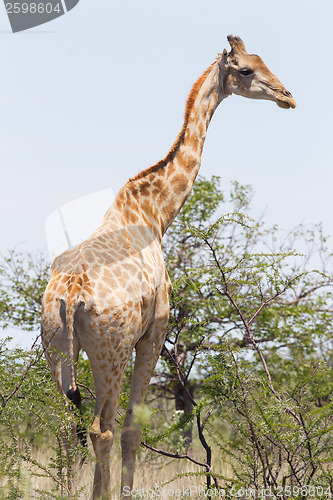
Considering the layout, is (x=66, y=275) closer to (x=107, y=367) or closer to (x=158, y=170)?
(x=107, y=367)

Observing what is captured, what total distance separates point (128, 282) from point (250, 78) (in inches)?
121

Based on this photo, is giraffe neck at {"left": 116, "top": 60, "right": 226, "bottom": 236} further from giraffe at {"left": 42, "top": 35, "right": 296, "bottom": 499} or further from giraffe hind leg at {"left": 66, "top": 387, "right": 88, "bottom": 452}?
giraffe hind leg at {"left": 66, "top": 387, "right": 88, "bottom": 452}

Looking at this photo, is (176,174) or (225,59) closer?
(176,174)

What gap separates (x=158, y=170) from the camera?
20.9 feet

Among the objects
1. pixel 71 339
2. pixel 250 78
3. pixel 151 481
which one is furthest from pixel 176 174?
pixel 151 481

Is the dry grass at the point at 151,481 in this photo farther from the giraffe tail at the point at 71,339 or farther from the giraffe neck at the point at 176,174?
the giraffe neck at the point at 176,174

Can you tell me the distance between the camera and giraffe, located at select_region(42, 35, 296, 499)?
4.99 metres

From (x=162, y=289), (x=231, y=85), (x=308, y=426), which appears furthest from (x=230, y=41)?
(x=308, y=426)

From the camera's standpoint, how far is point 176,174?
251 inches

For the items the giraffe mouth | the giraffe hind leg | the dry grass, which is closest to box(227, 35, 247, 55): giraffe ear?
the giraffe mouth

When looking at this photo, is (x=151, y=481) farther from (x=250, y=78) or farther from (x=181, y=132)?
(x=250, y=78)

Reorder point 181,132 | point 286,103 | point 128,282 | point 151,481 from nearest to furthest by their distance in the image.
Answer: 1. point 128,282
2. point 181,132
3. point 286,103
4. point 151,481

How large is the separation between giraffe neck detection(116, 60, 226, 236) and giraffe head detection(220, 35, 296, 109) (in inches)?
5.2

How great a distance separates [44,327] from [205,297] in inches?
223
